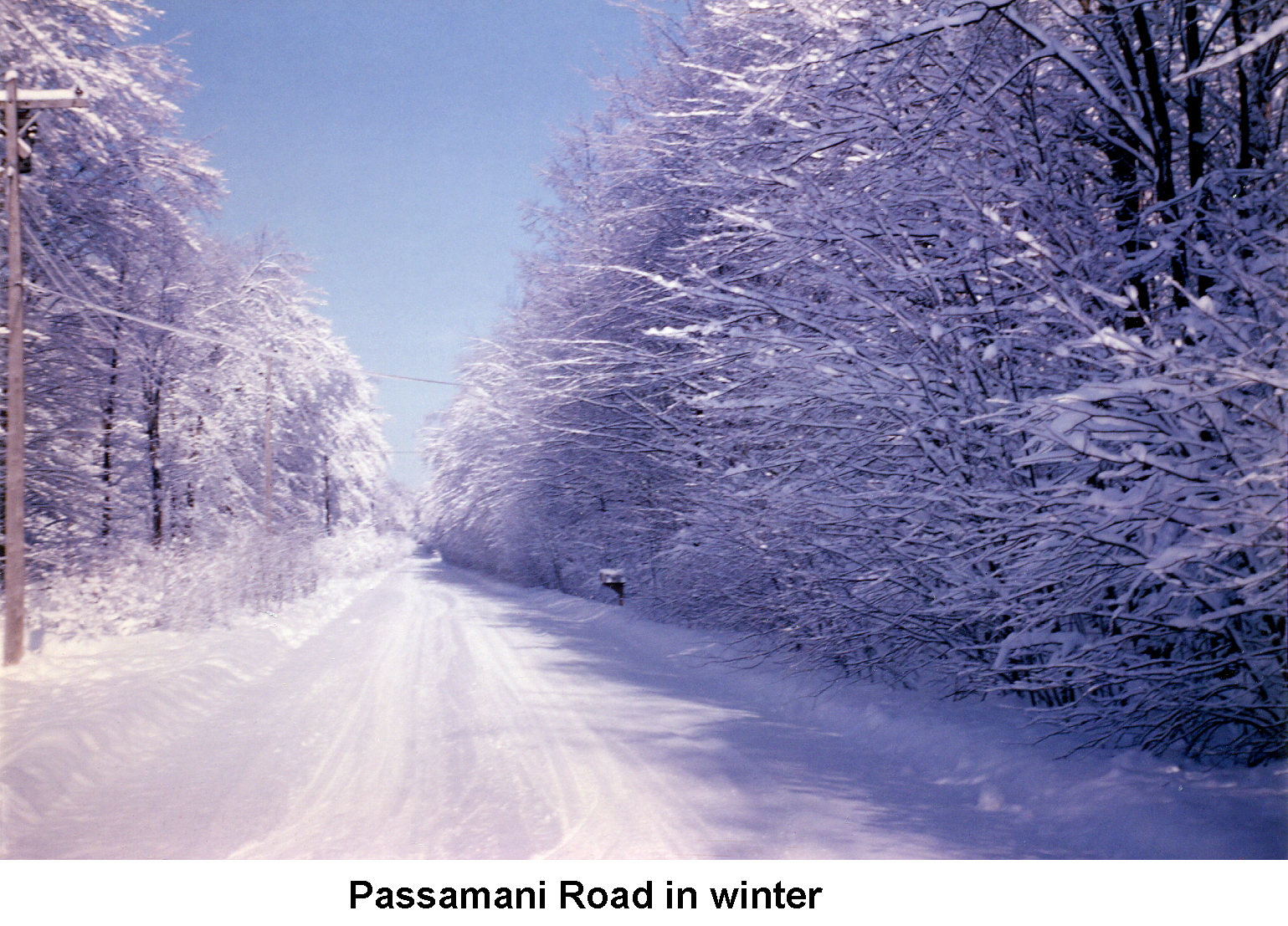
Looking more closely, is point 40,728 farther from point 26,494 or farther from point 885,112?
point 885,112

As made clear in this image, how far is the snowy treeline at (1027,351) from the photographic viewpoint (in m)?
3.39

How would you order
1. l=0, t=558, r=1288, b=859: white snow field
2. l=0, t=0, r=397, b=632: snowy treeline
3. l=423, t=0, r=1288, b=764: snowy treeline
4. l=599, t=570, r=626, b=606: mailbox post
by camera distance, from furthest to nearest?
l=599, t=570, r=626, b=606: mailbox post
l=0, t=0, r=397, b=632: snowy treeline
l=0, t=558, r=1288, b=859: white snow field
l=423, t=0, r=1288, b=764: snowy treeline

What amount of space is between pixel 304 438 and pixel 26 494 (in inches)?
813

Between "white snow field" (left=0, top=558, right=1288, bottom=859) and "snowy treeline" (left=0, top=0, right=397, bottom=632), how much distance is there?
3.61 m

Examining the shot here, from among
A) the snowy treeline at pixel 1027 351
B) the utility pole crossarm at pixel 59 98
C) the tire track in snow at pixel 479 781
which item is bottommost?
the tire track in snow at pixel 479 781

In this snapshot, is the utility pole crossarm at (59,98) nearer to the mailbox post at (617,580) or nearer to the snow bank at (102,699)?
the snow bank at (102,699)

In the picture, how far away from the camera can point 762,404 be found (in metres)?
5.09

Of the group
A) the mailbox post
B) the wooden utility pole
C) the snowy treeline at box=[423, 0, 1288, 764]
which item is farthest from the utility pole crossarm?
the wooden utility pole

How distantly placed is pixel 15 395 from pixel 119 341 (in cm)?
545

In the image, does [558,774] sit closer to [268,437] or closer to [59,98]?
[59,98]

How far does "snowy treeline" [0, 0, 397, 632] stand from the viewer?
9766 millimetres

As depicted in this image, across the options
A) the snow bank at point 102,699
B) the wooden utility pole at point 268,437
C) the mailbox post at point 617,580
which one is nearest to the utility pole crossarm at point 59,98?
the snow bank at point 102,699

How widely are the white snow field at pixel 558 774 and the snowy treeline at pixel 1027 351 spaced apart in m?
0.55

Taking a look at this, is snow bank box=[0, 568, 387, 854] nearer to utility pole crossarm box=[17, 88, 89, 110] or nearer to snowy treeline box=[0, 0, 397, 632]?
snowy treeline box=[0, 0, 397, 632]
